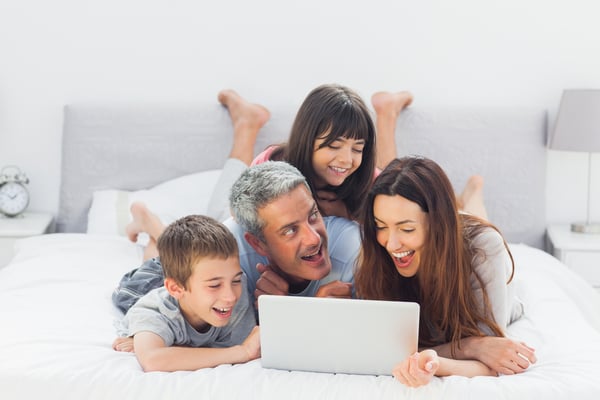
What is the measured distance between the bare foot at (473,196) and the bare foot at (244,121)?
0.83m

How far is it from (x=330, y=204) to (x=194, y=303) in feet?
2.22

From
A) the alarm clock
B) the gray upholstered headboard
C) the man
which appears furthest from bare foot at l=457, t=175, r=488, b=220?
the alarm clock

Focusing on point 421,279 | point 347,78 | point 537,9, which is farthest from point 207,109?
point 421,279

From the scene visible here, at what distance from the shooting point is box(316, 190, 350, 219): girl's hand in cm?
248

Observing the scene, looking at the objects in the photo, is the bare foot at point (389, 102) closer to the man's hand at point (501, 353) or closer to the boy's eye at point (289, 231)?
the boy's eye at point (289, 231)

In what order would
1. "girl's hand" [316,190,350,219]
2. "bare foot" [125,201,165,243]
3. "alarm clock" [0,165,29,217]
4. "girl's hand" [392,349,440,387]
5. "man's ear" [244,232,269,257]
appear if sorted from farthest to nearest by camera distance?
"alarm clock" [0,165,29,217] < "bare foot" [125,201,165,243] < "girl's hand" [316,190,350,219] < "man's ear" [244,232,269,257] < "girl's hand" [392,349,440,387]

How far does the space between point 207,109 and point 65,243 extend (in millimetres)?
834

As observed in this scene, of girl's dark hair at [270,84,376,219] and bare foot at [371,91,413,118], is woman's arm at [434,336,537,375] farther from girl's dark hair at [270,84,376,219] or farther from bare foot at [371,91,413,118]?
bare foot at [371,91,413,118]

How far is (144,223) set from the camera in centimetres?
287

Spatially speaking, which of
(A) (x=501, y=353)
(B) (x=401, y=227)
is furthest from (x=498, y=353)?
(B) (x=401, y=227)

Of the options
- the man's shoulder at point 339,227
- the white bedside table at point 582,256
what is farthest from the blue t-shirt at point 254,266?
the white bedside table at point 582,256

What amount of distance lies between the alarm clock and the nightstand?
0.04 metres

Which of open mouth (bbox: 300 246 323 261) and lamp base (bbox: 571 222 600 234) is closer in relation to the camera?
open mouth (bbox: 300 246 323 261)

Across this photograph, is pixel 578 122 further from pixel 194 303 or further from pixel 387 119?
pixel 194 303
